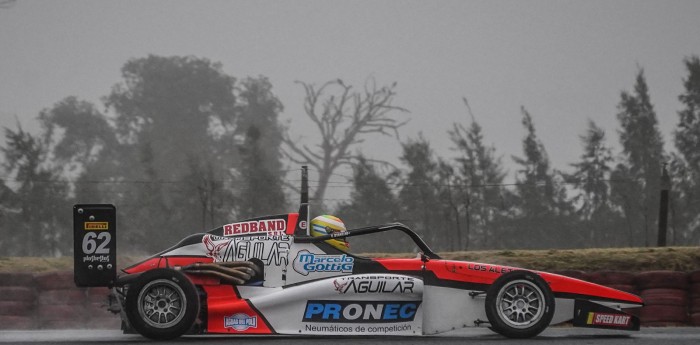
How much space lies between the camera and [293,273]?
32.2ft

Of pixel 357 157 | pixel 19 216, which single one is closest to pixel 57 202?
pixel 19 216

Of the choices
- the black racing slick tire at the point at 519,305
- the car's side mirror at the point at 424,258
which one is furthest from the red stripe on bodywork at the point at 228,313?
the black racing slick tire at the point at 519,305

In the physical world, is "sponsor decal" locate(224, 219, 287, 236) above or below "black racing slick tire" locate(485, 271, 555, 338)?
above

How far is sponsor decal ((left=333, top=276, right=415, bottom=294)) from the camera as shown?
948cm

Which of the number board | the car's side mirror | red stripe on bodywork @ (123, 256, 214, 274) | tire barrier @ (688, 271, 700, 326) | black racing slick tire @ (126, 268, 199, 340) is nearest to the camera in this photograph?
black racing slick tire @ (126, 268, 199, 340)

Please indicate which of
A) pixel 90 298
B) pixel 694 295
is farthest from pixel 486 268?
pixel 90 298

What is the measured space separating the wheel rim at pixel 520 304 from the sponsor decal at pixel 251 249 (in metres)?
2.17

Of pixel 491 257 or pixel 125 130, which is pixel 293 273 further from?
pixel 125 130

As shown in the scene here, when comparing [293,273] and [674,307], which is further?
[674,307]

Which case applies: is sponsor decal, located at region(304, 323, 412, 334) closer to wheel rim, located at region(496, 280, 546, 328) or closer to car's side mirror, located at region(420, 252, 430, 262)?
car's side mirror, located at region(420, 252, 430, 262)

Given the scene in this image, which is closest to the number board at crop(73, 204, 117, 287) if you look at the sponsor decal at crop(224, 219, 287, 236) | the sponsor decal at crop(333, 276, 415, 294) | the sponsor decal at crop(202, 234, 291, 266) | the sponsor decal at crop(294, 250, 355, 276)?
the sponsor decal at crop(202, 234, 291, 266)

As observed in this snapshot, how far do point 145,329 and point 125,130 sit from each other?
174ft

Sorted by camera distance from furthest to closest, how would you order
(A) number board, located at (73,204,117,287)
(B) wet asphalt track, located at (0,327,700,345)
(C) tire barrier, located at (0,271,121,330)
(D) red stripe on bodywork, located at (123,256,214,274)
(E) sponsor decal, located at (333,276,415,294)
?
(C) tire barrier, located at (0,271,121,330) < (D) red stripe on bodywork, located at (123,256,214,274) < (A) number board, located at (73,204,117,287) < (E) sponsor decal, located at (333,276,415,294) < (B) wet asphalt track, located at (0,327,700,345)

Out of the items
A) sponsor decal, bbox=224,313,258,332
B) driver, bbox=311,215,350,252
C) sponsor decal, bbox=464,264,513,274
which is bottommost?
sponsor decal, bbox=224,313,258,332
